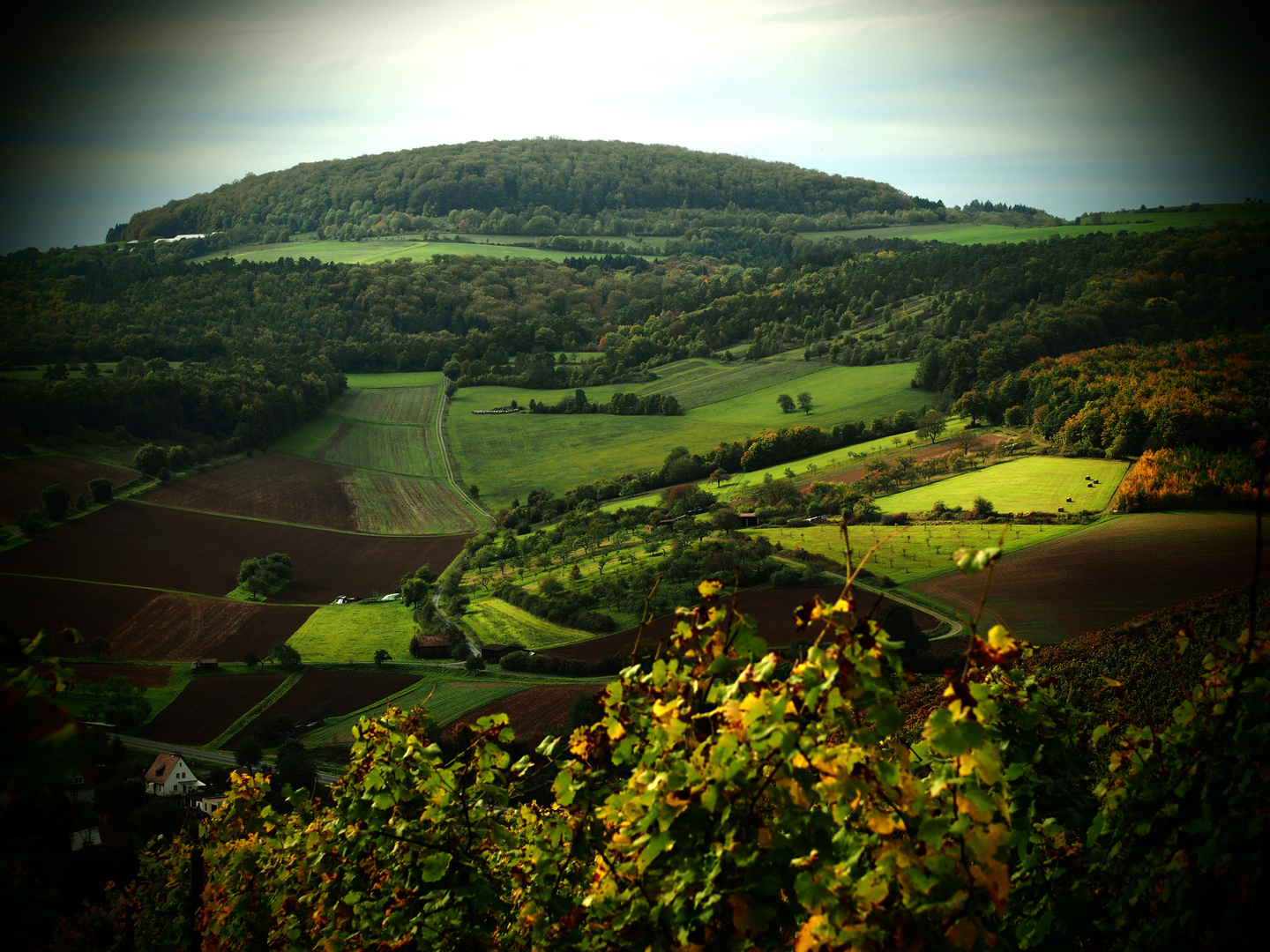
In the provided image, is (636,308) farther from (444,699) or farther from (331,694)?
(444,699)

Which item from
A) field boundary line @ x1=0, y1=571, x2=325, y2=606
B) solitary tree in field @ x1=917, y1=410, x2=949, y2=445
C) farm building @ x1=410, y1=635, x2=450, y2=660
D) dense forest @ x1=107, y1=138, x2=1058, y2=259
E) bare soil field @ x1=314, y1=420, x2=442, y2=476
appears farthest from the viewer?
dense forest @ x1=107, y1=138, x2=1058, y2=259

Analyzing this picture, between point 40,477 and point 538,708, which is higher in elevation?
point 40,477

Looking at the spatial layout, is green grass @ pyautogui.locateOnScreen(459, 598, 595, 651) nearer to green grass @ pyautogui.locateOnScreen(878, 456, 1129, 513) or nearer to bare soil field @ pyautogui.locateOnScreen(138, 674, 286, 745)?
bare soil field @ pyautogui.locateOnScreen(138, 674, 286, 745)

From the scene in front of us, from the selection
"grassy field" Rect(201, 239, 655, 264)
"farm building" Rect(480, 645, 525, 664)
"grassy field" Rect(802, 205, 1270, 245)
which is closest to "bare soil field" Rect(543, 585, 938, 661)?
"farm building" Rect(480, 645, 525, 664)

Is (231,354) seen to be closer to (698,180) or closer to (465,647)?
(465,647)

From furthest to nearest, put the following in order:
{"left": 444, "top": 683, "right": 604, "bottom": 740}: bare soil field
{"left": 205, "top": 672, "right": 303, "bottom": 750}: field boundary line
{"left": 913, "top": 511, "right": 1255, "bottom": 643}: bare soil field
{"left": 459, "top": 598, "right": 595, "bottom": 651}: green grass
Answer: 1. {"left": 459, "top": 598, "right": 595, "bottom": 651}: green grass
2. {"left": 205, "top": 672, "right": 303, "bottom": 750}: field boundary line
3. {"left": 444, "top": 683, "right": 604, "bottom": 740}: bare soil field
4. {"left": 913, "top": 511, "right": 1255, "bottom": 643}: bare soil field

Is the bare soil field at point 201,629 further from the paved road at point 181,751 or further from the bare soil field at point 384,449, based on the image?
the bare soil field at point 384,449

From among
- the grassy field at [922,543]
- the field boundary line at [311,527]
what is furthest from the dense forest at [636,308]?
the grassy field at [922,543]

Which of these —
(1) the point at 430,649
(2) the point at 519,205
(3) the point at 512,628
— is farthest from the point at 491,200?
(1) the point at 430,649
